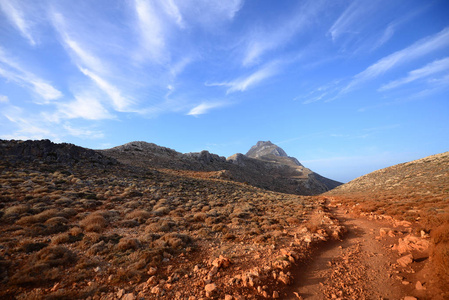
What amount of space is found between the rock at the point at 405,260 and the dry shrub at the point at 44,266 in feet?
45.6

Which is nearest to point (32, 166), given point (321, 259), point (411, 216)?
point (321, 259)

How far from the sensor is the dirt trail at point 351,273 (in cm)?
615

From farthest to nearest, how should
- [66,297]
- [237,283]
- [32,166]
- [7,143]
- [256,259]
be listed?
[7,143]
[32,166]
[256,259]
[237,283]
[66,297]

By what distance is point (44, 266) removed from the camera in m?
6.81

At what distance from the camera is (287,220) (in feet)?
51.6

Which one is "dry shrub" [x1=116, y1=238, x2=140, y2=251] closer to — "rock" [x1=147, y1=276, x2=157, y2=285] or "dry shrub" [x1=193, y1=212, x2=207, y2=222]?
"rock" [x1=147, y1=276, x2=157, y2=285]

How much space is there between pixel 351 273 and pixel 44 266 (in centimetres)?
1244

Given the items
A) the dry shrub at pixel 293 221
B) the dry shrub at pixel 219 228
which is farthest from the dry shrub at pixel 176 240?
the dry shrub at pixel 293 221

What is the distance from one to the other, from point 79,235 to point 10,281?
4238mm

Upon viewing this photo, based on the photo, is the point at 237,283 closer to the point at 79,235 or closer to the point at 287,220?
the point at 79,235

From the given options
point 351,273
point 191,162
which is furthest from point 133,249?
point 191,162

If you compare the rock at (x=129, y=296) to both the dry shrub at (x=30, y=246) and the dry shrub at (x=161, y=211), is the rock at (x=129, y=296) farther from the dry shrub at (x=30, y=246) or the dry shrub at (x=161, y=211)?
the dry shrub at (x=161, y=211)

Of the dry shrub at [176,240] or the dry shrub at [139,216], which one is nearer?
the dry shrub at [176,240]

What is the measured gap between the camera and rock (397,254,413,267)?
738cm
